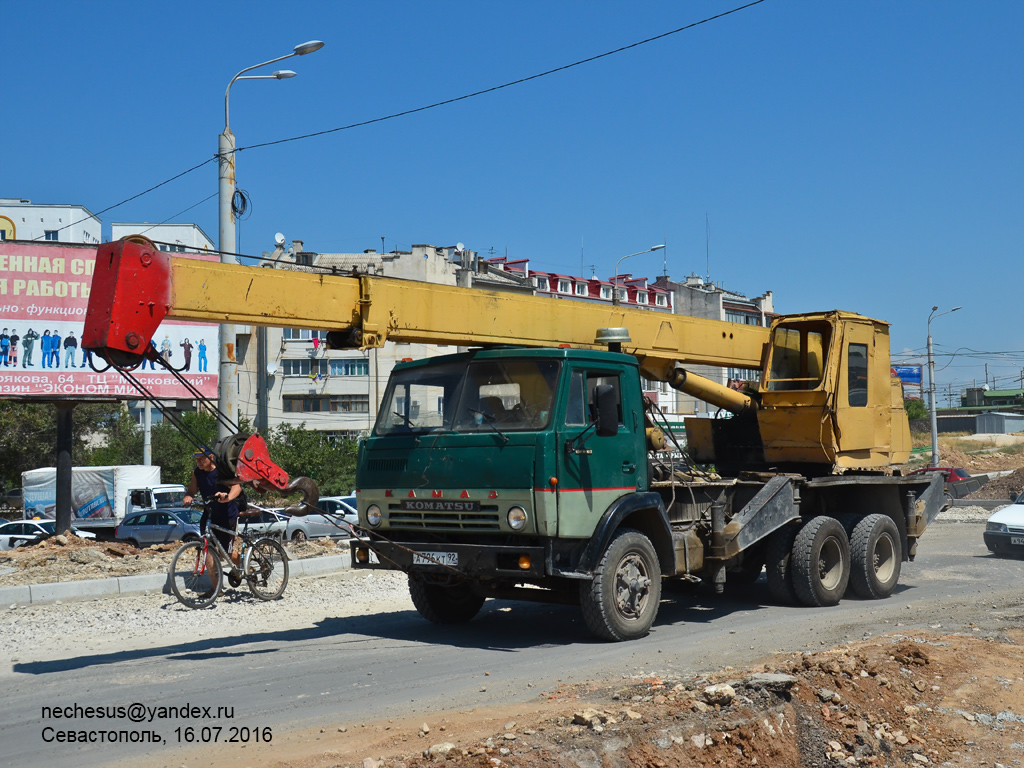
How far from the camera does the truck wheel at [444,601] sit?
1000cm

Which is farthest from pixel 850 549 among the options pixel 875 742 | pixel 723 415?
pixel 875 742

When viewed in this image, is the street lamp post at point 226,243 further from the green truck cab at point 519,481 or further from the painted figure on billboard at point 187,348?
the painted figure on billboard at point 187,348

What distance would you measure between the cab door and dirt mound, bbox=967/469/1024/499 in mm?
31609

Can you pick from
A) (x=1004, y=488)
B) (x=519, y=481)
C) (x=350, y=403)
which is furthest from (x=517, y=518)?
(x=350, y=403)

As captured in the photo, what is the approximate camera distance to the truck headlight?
8172 millimetres

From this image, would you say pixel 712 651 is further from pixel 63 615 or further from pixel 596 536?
pixel 63 615

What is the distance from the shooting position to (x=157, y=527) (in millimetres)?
27750

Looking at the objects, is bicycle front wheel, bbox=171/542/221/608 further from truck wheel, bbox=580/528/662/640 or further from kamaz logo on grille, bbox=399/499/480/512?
truck wheel, bbox=580/528/662/640

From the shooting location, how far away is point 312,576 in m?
13.8

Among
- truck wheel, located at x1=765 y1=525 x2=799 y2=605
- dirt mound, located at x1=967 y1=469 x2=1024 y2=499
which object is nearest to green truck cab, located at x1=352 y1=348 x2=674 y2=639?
truck wheel, located at x1=765 y1=525 x2=799 y2=605

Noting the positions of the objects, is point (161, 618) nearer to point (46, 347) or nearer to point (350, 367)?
point (46, 347)

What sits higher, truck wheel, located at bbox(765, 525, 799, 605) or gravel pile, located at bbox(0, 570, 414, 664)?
truck wheel, located at bbox(765, 525, 799, 605)

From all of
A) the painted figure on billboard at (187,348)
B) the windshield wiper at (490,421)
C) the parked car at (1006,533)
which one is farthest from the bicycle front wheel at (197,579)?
the parked car at (1006,533)

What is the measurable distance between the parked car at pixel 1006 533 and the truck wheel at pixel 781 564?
754cm
